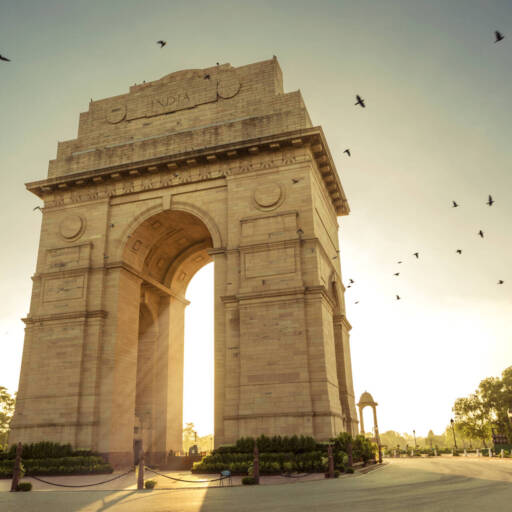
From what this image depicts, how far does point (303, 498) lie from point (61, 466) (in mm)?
14057

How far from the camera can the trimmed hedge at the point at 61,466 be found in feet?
70.6

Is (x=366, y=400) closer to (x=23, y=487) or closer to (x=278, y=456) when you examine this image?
(x=278, y=456)

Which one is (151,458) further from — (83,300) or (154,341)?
(83,300)

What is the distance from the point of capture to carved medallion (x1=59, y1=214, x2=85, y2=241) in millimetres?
28234

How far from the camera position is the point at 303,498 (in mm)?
12117

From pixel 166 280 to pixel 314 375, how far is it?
1445 centimetres

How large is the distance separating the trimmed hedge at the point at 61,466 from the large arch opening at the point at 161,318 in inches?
277

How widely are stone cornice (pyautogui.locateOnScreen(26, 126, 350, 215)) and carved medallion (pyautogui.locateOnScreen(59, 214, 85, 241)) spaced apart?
6.85ft

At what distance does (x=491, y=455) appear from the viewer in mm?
48188

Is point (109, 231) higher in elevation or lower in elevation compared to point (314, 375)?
higher

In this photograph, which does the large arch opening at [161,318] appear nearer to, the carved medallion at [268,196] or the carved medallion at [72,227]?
the carved medallion at [72,227]

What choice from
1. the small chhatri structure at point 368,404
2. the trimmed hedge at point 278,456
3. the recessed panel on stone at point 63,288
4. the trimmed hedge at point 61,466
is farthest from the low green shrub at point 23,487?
the small chhatri structure at point 368,404

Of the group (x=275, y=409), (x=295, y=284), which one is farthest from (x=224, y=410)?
(x=295, y=284)

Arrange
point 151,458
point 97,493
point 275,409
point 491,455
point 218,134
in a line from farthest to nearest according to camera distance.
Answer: point 491,455
point 151,458
point 218,134
point 275,409
point 97,493
